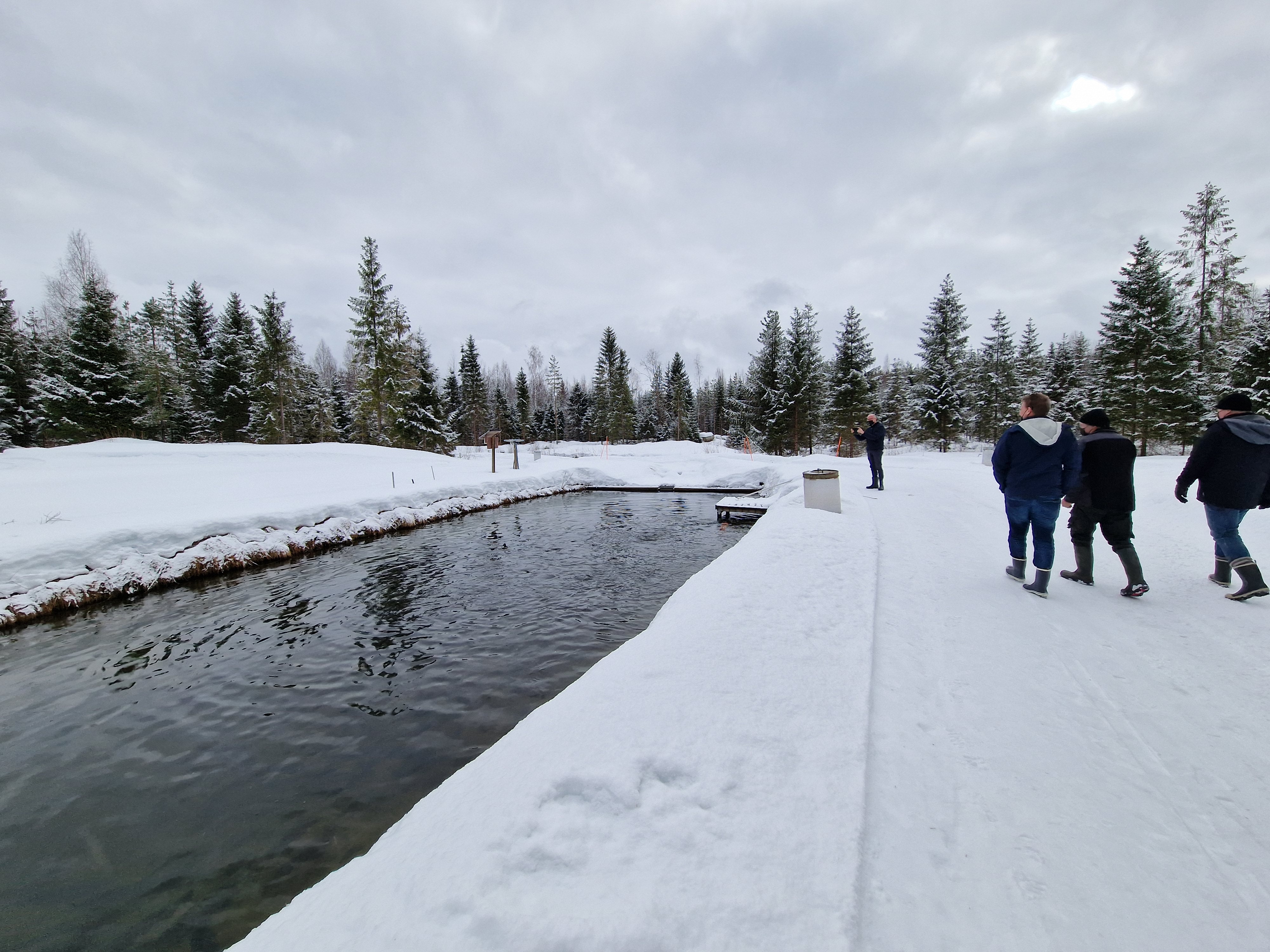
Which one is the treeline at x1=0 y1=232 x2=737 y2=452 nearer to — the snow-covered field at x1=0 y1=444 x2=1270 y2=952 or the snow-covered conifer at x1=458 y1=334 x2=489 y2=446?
the snow-covered conifer at x1=458 y1=334 x2=489 y2=446

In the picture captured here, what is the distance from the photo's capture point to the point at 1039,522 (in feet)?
16.3

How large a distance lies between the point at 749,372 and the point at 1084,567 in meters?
42.0

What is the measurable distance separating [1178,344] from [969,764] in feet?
107

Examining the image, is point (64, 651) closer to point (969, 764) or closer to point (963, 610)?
point (969, 764)

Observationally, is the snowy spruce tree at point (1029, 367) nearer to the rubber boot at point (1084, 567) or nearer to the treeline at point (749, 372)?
the treeline at point (749, 372)

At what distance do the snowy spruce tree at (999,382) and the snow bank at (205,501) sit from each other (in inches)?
1035

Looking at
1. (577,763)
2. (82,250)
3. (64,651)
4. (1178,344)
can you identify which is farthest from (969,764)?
(82,250)

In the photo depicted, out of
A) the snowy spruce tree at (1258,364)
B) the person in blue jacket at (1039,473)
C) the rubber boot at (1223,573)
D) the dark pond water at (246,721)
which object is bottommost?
the dark pond water at (246,721)

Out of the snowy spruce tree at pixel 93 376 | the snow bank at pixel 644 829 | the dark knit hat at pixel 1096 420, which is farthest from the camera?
the snowy spruce tree at pixel 93 376

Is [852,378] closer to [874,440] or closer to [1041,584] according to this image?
[874,440]

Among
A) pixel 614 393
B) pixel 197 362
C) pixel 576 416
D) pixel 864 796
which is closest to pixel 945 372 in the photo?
pixel 614 393

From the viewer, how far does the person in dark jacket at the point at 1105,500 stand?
4.73m

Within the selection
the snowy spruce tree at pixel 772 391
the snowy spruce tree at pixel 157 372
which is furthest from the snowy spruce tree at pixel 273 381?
the snowy spruce tree at pixel 772 391

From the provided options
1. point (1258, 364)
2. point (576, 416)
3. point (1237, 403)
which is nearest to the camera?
point (1237, 403)
